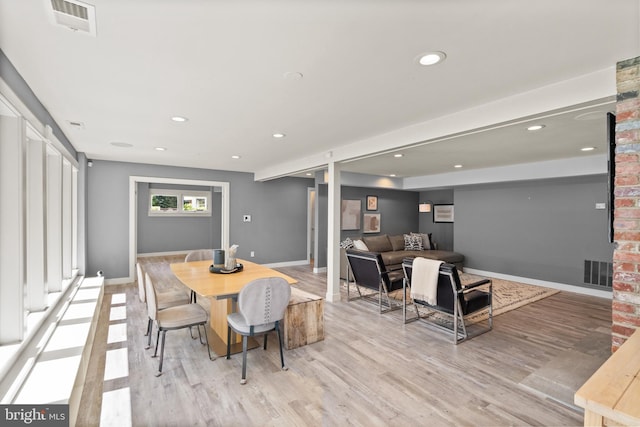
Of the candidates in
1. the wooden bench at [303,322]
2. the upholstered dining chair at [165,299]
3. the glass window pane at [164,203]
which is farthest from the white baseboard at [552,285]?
the glass window pane at [164,203]

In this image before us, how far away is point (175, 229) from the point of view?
391 inches

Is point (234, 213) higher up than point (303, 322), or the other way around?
point (234, 213)

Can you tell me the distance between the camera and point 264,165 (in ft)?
21.1

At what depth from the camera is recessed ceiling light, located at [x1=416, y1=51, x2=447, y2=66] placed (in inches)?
74.3

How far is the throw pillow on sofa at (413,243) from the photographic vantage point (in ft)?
24.8

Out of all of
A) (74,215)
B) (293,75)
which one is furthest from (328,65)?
(74,215)

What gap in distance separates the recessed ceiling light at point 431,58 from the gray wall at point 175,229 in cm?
854

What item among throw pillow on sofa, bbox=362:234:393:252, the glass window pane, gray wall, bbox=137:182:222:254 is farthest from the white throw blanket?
the glass window pane

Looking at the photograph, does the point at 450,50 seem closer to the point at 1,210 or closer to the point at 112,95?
the point at 112,95

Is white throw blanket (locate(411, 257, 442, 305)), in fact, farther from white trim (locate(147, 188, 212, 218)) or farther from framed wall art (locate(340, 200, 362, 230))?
white trim (locate(147, 188, 212, 218))

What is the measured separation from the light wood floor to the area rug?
546 mm

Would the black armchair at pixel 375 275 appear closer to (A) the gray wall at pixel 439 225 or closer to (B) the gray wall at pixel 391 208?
(B) the gray wall at pixel 391 208

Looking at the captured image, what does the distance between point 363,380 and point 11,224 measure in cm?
294

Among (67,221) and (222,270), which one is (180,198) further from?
(222,270)
